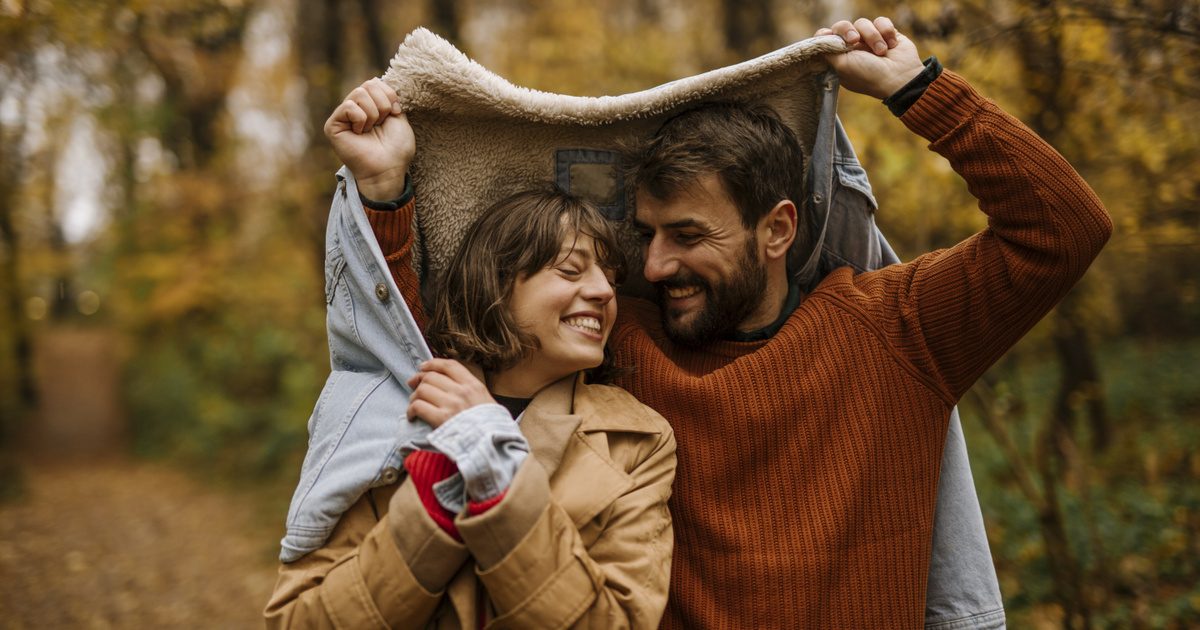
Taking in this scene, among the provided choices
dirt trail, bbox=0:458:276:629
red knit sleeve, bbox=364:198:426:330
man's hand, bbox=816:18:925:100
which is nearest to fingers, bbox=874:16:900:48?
man's hand, bbox=816:18:925:100

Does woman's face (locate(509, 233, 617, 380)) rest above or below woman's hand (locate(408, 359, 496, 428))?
above

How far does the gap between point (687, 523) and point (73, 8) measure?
4183 mm

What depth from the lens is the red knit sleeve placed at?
2.27 metres

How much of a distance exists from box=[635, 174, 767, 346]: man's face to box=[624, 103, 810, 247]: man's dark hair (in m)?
0.03

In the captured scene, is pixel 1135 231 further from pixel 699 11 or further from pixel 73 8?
pixel 699 11

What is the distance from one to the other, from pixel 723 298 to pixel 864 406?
1.57 feet

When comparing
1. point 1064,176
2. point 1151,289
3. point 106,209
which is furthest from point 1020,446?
point 106,209

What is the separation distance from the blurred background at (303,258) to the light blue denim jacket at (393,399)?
5.24ft

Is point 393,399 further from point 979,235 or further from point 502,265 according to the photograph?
point 979,235

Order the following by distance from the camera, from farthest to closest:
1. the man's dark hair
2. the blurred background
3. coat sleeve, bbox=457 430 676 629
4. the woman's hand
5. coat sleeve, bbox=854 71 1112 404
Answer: the blurred background
the man's dark hair
coat sleeve, bbox=854 71 1112 404
the woman's hand
coat sleeve, bbox=457 430 676 629

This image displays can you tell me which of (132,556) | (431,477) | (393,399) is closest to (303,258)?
(132,556)

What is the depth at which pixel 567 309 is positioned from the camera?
2.25 meters

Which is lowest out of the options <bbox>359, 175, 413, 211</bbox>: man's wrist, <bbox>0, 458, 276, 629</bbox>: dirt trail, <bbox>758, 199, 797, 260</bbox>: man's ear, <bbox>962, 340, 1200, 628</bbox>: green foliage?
<bbox>0, 458, 276, 629</bbox>: dirt trail

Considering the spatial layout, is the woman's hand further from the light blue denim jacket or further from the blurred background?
the blurred background
